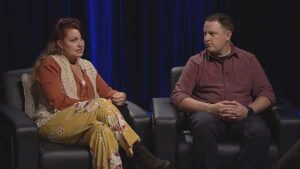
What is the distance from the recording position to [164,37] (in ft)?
18.3

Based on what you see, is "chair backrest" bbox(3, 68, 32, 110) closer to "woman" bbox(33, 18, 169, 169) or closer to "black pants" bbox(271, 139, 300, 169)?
"woman" bbox(33, 18, 169, 169)

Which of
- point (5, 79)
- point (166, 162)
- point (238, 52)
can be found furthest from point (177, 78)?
point (5, 79)

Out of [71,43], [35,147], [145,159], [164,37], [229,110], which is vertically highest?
[71,43]

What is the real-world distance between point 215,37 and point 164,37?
1.28m

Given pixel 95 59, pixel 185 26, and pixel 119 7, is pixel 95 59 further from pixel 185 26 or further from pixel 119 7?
pixel 185 26

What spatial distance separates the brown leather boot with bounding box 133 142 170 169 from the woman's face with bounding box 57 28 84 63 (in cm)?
77

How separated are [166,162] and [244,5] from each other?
206 cm

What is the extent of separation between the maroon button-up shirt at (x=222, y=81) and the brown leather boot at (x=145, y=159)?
490 millimetres

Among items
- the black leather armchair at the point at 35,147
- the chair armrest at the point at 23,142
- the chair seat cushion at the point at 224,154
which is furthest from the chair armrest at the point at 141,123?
the chair armrest at the point at 23,142

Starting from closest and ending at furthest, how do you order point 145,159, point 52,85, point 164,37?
point 145,159 < point 52,85 < point 164,37

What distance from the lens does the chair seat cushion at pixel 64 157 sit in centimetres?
379

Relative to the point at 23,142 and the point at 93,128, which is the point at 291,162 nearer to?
the point at 93,128

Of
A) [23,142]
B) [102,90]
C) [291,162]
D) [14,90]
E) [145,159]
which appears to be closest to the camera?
[291,162]

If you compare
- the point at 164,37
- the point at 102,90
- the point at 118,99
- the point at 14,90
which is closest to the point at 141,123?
the point at 118,99
